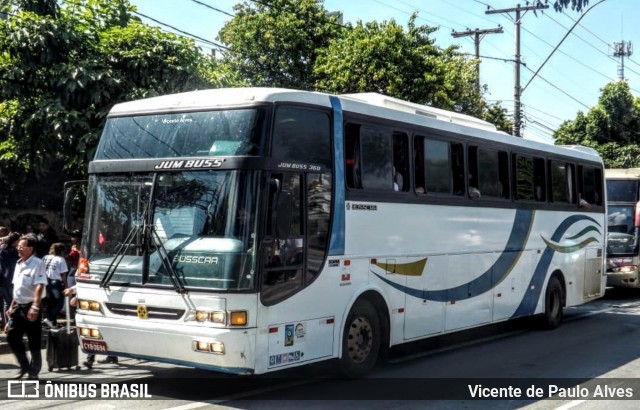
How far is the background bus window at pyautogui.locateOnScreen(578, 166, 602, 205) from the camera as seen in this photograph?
16.3 metres

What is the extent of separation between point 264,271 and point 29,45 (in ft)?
27.5

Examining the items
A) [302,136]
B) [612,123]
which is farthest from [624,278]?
[612,123]

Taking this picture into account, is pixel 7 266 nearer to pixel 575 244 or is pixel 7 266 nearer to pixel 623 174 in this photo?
pixel 575 244

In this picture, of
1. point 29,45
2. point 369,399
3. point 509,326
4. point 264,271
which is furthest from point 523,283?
point 29,45

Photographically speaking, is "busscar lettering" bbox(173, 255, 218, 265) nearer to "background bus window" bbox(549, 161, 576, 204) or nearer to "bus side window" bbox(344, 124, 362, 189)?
"bus side window" bbox(344, 124, 362, 189)

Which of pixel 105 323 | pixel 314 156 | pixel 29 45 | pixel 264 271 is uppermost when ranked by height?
pixel 29 45

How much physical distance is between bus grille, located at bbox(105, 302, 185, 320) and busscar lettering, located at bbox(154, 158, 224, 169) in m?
1.51

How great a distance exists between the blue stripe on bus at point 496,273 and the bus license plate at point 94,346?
12.6 ft

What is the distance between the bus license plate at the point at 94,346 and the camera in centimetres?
849

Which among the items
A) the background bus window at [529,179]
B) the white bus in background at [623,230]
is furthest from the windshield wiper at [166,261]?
the white bus in background at [623,230]

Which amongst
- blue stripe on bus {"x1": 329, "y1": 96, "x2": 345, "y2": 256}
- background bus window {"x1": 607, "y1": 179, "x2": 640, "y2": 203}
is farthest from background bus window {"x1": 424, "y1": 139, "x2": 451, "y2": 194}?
background bus window {"x1": 607, "y1": 179, "x2": 640, "y2": 203}

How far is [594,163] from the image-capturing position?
667 inches

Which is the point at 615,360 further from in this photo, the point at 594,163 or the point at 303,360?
the point at 594,163

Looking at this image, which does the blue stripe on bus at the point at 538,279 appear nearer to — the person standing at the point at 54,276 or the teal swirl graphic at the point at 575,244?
the teal swirl graphic at the point at 575,244
